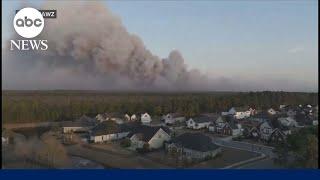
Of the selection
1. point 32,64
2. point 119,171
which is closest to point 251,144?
point 119,171

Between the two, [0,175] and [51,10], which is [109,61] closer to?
[51,10]

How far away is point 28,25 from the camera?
3201 millimetres

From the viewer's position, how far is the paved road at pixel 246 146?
11.0 ft

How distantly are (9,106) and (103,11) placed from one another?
98 cm

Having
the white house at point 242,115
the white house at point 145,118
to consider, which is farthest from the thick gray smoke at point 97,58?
the white house at point 242,115

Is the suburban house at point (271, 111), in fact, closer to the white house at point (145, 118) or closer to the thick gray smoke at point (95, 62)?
the thick gray smoke at point (95, 62)

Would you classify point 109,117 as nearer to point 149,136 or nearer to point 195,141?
point 149,136

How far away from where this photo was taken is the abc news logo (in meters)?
3.20

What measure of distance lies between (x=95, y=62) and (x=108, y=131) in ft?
1.75

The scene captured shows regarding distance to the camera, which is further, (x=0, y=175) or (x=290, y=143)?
(x=290, y=143)

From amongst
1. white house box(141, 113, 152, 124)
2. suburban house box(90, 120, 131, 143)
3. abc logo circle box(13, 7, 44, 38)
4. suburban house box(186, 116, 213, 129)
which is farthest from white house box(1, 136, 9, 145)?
suburban house box(186, 116, 213, 129)

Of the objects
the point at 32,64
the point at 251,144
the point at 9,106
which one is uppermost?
the point at 32,64

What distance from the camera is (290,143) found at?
11.1ft

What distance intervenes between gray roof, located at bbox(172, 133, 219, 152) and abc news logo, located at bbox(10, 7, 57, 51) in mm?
→ 1276
